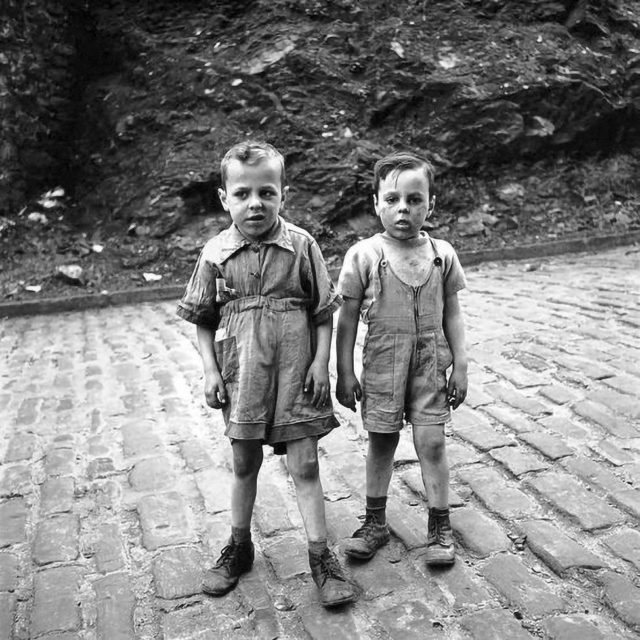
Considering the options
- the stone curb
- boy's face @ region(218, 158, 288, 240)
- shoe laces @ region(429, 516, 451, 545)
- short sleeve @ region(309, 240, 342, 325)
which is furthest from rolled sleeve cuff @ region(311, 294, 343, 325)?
the stone curb

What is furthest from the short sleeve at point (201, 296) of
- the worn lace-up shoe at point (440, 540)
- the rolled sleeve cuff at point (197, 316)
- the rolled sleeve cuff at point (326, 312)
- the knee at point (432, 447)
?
the worn lace-up shoe at point (440, 540)

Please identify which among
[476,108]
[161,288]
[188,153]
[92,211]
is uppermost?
[476,108]

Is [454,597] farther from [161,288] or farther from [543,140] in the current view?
[543,140]

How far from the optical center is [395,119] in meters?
10.7

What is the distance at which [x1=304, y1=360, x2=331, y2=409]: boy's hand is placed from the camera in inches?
88.7

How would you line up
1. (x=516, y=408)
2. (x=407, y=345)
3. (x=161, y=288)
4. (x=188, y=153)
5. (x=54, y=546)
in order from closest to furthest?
1. (x=407, y=345)
2. (x=54, y=546)
3. (x=516, y=408)
4. (x=161, y=288)
5. (x=188, y=153)

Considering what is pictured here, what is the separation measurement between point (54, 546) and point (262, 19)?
10.2 meters

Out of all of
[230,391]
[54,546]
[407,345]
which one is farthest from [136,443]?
[407,345]

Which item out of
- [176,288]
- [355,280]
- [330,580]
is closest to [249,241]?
[355,280]

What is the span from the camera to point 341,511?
2822 millimetres

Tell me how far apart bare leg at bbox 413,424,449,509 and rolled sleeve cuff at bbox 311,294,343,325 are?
500 millimetres

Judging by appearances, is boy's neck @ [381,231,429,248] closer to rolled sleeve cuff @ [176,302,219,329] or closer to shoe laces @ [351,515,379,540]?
rolled sleeve cuff @ [176,302,219,329]

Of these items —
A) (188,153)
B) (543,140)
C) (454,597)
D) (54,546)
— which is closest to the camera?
(454,597)

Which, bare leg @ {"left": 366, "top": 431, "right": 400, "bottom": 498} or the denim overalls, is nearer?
the denim overalls
